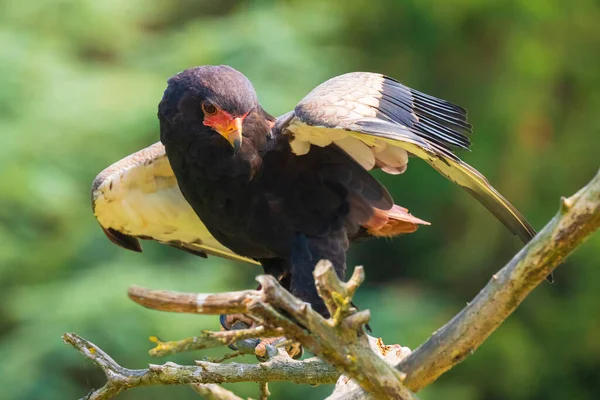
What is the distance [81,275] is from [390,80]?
5.33 metres

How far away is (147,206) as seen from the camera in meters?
4.99

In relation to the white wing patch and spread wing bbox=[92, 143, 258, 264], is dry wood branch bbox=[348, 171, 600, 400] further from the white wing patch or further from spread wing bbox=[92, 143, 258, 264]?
spread wing bbox=[92, 143, 258, 264]

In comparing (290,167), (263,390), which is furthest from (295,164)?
(263,390)

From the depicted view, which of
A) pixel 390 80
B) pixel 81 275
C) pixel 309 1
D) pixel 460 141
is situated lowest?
pixel 81 275

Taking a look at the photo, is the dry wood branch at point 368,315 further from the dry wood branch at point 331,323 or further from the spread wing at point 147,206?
the spread wing at point 147,206

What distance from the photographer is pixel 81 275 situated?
30.3 ft

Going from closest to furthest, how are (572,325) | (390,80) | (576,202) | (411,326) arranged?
1. (576,202)
2. (390,80)
3. (411,326)
4. (572,325)

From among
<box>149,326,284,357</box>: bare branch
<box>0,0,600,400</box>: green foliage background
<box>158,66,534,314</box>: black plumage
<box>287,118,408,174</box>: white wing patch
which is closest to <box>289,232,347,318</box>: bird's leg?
<box>158,66,534,314</box>: black plumage

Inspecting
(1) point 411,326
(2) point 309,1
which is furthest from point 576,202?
(2) point 309,1

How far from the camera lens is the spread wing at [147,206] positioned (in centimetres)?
484

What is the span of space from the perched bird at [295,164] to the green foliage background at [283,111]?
3.90 meters

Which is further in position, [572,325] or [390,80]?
[572,325]

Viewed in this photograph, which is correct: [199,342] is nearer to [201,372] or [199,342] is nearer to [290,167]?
[201,372]

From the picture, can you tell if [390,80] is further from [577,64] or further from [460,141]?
[577,64]
